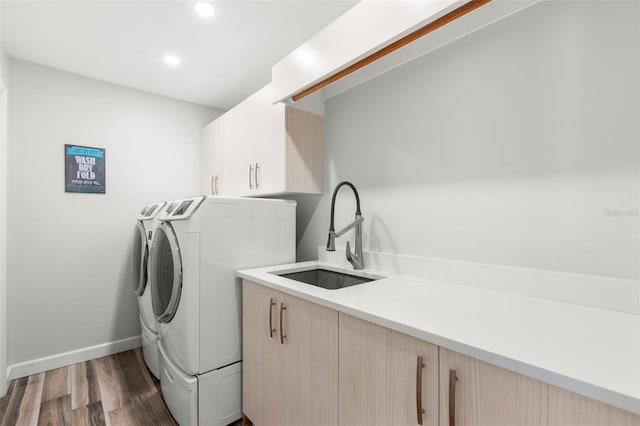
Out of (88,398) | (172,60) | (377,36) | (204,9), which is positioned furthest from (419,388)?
(172,60)

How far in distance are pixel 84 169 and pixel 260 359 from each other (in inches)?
86.9

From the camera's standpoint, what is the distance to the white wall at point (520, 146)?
103 centimetres

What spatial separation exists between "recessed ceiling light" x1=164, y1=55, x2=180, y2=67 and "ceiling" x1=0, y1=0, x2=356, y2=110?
32 millimetres

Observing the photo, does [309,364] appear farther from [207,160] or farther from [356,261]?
[207,160]

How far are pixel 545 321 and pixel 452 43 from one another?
1342mm

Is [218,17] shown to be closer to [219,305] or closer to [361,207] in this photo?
[361,207]

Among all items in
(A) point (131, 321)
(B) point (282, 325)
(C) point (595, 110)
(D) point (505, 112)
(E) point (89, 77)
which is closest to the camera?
(C) point (595, 110)

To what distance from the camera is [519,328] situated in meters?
0.85

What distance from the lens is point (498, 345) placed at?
0.73 m

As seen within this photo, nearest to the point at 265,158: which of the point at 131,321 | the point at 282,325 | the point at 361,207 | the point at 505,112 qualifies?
the point at 361,207

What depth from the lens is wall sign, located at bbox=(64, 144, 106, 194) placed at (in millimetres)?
2377

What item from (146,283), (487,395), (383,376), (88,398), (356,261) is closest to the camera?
(487,395)

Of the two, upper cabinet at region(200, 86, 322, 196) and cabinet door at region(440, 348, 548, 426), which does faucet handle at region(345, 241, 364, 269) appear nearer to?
upper cabinet at region(200, 86, 322, 196)

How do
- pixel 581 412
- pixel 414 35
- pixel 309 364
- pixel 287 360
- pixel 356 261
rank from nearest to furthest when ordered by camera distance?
pixel 581 412, pixel 414 35, pixel 309 364, pixel 287 360, pixel 356 261
